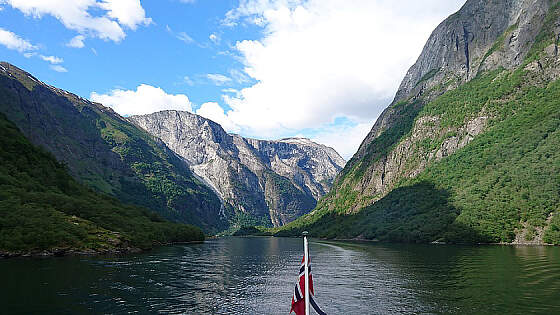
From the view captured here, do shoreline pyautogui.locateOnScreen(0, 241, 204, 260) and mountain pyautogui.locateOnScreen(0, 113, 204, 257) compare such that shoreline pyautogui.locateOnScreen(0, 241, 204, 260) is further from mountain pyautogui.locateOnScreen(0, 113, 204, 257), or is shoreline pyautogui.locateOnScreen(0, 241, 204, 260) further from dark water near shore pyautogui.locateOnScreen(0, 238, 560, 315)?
dark water near shore pyautogui.locateOnScreen(0, 238, 560, 315)

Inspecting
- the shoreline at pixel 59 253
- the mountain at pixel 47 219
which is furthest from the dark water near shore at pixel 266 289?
the mountain at pixel 47 219

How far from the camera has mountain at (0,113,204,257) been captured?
356 feet

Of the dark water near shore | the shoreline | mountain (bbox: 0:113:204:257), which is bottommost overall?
the dark water near shore

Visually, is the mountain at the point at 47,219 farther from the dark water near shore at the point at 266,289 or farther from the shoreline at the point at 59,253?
the dark water near shore at the point at 266,289

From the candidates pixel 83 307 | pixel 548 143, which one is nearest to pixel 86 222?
pixel 83 307

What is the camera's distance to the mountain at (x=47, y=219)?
10844 centimetres

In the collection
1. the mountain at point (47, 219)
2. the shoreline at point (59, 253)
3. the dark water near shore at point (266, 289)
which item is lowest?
the dark water near shore at point (266, 289)

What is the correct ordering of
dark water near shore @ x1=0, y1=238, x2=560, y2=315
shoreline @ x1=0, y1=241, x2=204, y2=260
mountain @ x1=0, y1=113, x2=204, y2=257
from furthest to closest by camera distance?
mountain @ x1=0, y1=113, x2=204, y2=257 < shoreline @ x1=0, y1=241, x2=204, y2=260 < dark water near shore @ x1=0, y1=238, x2=560, y2=315

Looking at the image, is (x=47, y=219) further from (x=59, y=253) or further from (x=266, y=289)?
(x=266, y=289)

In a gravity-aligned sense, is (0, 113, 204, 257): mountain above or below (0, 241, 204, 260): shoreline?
above

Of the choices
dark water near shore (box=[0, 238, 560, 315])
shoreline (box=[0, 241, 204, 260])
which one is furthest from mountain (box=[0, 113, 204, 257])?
dark water near shore (box=[0, 238, 560, 315])

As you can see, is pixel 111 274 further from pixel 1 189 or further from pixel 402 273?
pixel 1 189

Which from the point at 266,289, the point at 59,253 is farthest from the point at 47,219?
the point at 266,289

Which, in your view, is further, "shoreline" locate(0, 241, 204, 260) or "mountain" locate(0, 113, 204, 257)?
"mountain" locate(0, 113, 204, 257)
